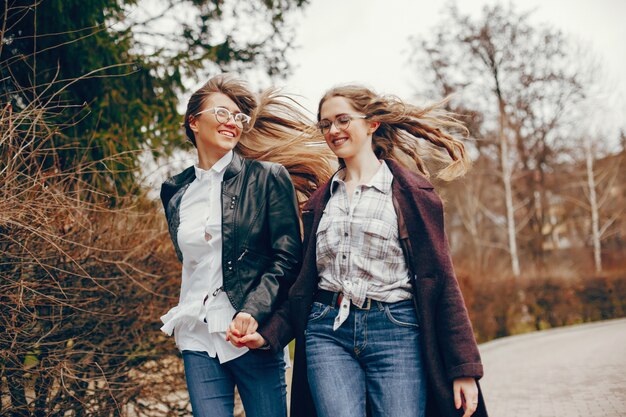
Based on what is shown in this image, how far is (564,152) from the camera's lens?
26.8 metres

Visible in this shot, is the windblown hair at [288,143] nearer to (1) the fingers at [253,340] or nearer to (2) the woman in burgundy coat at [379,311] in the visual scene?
(2) the woman in burgundy coat at [379,311]

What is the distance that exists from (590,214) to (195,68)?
26425 millimetres

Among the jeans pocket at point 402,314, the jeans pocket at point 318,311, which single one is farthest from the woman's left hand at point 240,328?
the jeans pocket at point 402,314

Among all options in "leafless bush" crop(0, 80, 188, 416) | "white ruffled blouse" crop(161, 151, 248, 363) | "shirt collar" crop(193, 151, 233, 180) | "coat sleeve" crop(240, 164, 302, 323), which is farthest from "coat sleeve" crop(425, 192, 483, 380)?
"leafless bush" crop(0, 80, 188, 416)

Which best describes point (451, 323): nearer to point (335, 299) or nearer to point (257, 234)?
point (335, 299)

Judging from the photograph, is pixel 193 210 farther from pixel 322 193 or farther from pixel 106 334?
pixel 106 334

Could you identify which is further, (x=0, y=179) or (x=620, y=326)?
(x=620, y=326)

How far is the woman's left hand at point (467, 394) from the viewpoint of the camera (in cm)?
286

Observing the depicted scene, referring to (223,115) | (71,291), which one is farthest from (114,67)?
(223,115)

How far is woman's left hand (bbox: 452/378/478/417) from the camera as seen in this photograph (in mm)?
2859

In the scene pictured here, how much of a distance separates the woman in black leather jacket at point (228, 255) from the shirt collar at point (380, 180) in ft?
0.78

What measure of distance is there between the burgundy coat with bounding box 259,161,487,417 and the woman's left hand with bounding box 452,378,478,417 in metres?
0.03

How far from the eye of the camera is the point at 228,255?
123 inches

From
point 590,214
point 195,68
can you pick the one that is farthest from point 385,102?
point 590,214
